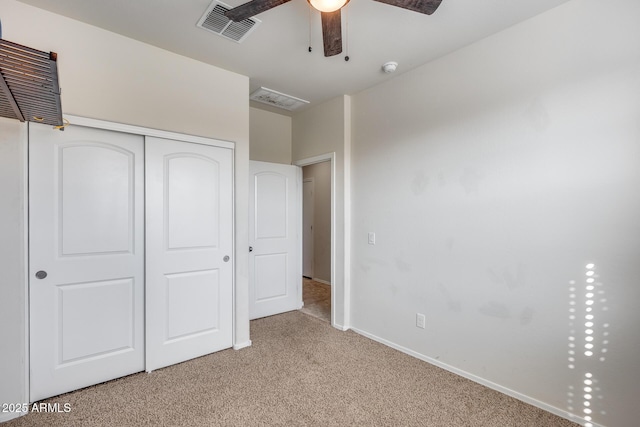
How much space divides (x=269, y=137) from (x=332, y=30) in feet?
8.22

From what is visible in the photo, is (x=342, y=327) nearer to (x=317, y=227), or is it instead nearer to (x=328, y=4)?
(x=317, y=227)

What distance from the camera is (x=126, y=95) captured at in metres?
2.37

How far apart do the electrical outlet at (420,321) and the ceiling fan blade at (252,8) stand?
102 inches

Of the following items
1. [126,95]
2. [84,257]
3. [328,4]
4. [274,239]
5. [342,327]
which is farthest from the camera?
[274,239]

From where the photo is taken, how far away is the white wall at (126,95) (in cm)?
196

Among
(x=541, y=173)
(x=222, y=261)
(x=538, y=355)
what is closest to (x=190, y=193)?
(x=222, y=261)

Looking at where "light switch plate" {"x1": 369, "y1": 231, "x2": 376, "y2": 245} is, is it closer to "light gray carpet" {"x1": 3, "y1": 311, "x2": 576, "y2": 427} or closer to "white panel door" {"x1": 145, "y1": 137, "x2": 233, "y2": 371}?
"light gray carpet" {"x1": 3, "y1": 311, "x2": 576, "y2": 427}

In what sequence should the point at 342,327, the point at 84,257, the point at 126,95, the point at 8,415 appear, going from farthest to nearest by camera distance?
the point at 342,327 < the point at 126,95 < the point at 84,257 < the point at 8,415

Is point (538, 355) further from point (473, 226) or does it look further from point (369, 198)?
point (369, 198)

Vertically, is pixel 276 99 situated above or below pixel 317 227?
above

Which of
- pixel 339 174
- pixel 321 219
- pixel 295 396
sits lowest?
pixel 295 396

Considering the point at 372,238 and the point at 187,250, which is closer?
the point at 187,250

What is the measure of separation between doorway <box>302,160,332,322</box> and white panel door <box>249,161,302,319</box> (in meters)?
1.28

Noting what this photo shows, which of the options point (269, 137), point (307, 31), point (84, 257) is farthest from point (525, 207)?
point (84, 257)
